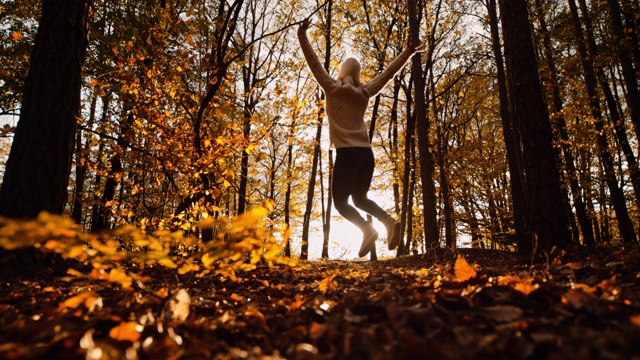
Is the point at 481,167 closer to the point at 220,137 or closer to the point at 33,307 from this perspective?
the point at 220,137

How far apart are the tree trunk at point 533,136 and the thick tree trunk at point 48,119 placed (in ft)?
16.3

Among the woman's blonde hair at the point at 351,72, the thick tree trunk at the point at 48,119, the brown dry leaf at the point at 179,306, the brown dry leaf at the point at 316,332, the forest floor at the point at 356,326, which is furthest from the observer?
the woman's blonde hair at the point at 351,72

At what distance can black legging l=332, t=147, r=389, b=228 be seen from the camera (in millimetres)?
3936

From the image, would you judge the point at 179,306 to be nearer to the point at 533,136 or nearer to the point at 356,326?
the point at 356,326

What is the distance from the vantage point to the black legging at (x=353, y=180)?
3.94 meters

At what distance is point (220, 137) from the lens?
534cm

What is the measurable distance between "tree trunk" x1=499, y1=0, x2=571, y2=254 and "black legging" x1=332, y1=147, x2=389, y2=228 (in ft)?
6.15

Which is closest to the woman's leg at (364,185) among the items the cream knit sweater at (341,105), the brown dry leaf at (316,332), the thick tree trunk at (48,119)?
the cream knit sweater at (341,105)

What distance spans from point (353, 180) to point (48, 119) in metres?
2.95

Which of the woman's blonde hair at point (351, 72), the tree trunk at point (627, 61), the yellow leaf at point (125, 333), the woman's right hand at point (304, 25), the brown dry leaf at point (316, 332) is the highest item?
the tree trunk at point (627, 61)

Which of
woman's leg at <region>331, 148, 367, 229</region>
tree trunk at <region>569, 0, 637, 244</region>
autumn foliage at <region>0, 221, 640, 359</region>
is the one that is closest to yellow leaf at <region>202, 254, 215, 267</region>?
autumn foliage at <region>0, 221, 640, 359</region>

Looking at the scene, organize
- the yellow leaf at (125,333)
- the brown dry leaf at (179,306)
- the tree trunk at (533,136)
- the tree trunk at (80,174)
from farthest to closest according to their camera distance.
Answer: the tree trunk at (80,174)
the tree trunk at (533,136)
the brown dry leaf at (179,306)
the yellow leaf at (125,333)

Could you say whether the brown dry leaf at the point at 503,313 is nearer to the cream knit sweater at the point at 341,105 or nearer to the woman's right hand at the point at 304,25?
the cream knit sweater at the point at 341,105

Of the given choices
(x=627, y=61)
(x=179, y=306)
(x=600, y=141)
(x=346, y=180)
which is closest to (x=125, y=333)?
(x=179, y=306)
